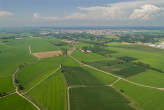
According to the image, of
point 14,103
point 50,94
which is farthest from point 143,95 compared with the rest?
point 14,103

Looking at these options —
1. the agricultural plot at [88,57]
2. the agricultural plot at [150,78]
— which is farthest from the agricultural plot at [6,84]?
the agricultural plot at [150,78]

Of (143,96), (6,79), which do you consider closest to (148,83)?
(143,96)

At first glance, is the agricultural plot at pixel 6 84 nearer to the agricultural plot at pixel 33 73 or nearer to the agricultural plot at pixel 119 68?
the agricultural plot at pixel 33 73

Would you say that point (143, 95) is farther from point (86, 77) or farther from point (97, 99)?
point (86, 77)

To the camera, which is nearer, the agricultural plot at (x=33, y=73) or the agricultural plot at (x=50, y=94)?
the agricultural plot at (x=50, y=94)

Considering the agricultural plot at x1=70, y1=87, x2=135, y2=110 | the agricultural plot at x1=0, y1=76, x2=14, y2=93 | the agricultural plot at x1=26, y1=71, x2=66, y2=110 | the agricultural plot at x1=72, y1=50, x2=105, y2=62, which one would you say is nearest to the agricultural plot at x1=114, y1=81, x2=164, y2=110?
the agricultural plot at x1=70, y1=87, x2=135, y2=110

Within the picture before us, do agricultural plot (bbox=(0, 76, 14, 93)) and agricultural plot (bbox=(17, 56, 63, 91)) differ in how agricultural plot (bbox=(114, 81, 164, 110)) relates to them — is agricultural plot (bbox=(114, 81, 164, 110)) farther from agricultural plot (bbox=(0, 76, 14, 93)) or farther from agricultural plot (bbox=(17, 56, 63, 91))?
agricultural plot (bbox=(0, 76, 14, 93))
